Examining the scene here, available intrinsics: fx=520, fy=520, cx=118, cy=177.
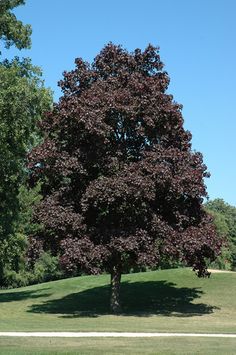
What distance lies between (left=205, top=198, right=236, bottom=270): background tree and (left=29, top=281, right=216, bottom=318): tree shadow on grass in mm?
23459

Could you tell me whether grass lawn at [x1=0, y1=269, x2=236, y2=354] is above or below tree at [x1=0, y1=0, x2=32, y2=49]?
below

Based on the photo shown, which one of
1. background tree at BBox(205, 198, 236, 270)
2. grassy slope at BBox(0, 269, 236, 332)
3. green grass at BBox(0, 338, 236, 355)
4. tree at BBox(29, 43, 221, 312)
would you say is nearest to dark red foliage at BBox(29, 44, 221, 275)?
tree at BBox(29, 43, 221, 312)

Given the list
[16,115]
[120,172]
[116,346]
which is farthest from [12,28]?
[116,346]

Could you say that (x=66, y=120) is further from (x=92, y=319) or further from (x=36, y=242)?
(x=92, y=319)

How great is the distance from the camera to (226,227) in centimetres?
8875

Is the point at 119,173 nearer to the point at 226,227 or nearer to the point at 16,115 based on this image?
the point at 16,115

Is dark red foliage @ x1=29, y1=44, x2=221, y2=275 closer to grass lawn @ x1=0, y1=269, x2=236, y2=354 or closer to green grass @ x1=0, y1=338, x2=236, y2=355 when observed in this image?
grass lawn @ x1=0, y1=269, x2=236, y2=354

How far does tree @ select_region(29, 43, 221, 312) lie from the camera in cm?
2073

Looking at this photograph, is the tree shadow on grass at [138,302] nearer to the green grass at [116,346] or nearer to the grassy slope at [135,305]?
the grassy slope at [135,305]

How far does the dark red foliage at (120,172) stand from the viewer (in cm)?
2072

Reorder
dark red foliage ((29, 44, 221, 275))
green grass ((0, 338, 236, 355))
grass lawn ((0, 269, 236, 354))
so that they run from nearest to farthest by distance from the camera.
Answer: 1. green grass ((0, 338, 236, 355))
2. grass lawn ((0, 269, 236, 354))
3. dark red foliage ((29, 44, 221, 275))

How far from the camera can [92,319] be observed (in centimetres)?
2011

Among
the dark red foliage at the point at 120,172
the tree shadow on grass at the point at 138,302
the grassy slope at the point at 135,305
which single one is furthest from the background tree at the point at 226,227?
the dark red foliage at the point at 120,172

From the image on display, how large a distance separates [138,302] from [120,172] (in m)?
8.64
